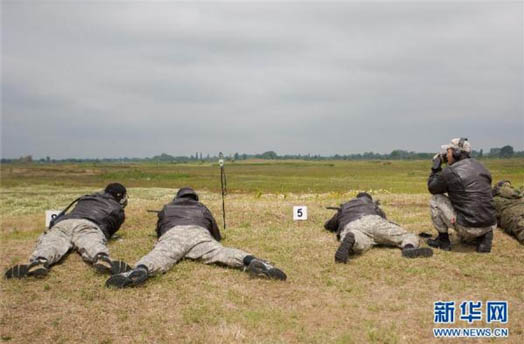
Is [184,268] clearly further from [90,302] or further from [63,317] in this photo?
[63,317]

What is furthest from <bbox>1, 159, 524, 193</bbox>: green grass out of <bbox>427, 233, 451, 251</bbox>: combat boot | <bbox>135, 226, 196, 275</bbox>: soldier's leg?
<bbox>135, 226, 196, 275</bbox>: soldier's leg

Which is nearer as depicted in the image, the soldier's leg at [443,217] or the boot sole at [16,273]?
the boot sole at [16,273]

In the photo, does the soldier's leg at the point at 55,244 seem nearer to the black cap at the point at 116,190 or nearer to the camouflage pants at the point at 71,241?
the camouflage pants at the point at 71,241

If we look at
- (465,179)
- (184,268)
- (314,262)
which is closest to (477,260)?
(465,179)

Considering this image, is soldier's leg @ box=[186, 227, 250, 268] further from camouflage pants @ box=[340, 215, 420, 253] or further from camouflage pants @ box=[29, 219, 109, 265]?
camouflage pants @ box=[340, 215, 420, 253]

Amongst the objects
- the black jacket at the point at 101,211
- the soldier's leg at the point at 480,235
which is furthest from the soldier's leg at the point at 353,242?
the black jacket at the point at 101,211

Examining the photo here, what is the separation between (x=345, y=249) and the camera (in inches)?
285

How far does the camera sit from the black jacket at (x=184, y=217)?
25.1ft

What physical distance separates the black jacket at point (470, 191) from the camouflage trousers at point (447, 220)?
0.30ft

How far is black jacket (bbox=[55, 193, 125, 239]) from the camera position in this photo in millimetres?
8180

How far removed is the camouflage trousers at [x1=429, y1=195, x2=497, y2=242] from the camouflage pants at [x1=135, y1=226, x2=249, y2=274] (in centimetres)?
400

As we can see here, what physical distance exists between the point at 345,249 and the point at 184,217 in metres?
3.10

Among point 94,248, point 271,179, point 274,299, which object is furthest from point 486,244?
point 271,179

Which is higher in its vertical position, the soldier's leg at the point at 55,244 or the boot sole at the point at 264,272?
the soldier's leg at the point at 55,244
